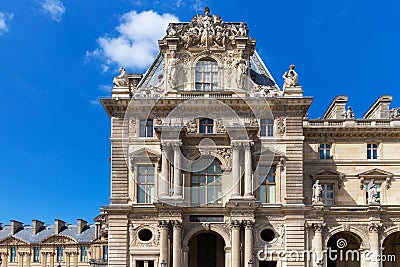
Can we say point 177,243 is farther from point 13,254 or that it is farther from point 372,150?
point 13,254

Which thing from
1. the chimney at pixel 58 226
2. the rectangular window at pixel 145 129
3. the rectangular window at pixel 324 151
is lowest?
the chimney at pixel 58 226

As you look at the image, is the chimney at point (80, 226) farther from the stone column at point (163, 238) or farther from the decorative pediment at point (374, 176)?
the decorative pediment at point (374, 176)

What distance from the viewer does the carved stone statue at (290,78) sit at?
51.8m

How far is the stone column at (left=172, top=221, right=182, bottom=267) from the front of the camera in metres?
48.0

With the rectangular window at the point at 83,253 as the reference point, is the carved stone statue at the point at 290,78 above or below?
above

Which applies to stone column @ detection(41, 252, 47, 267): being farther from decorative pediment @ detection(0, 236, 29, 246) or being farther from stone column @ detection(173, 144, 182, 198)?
stone column @ detection(173, 144, 182, 198)

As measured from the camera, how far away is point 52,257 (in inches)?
3644

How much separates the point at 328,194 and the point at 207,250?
11.0 m

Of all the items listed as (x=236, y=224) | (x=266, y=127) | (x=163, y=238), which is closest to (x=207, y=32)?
(x=266, y=127)

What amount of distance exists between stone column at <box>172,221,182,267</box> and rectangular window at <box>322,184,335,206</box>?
13.0 metres

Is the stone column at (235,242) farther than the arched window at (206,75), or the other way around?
the arched window at (206,75)

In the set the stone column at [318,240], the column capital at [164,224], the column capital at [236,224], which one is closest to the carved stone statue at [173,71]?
the column capital at [164,224]

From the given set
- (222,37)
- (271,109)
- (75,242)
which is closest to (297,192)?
(271,109)

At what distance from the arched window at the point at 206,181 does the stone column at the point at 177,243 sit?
2820 millimetres
